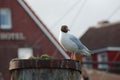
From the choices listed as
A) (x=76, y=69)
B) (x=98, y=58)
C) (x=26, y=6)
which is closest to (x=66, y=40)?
(x=76, y=69)

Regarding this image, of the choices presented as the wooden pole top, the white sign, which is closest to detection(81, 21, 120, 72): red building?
the white sign

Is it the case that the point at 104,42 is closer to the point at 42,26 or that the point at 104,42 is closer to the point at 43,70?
the point at 42,26

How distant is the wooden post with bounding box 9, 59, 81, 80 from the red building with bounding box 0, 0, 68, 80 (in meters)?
45.2

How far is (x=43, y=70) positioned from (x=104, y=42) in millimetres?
72236

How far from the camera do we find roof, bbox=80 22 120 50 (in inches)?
3236

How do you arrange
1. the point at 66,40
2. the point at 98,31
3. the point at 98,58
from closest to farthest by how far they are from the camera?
the point at 66,40
the point at 98,58
the point at 98,31

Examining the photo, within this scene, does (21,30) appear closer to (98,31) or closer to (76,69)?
(98,31)

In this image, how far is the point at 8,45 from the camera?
5712 cm

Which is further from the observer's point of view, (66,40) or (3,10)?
(3,10)

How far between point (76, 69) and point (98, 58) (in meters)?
67.6

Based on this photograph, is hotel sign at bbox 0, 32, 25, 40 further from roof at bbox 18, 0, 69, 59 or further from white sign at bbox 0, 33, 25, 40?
roof at bbox 18, 0, 69, 59

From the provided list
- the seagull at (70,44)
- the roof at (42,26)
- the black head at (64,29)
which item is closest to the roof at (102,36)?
the roof at (42,26)

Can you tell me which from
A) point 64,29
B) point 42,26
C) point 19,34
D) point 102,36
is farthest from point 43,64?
point 102,36

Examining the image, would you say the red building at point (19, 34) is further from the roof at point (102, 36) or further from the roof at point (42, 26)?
the roof at point (102, 36)
